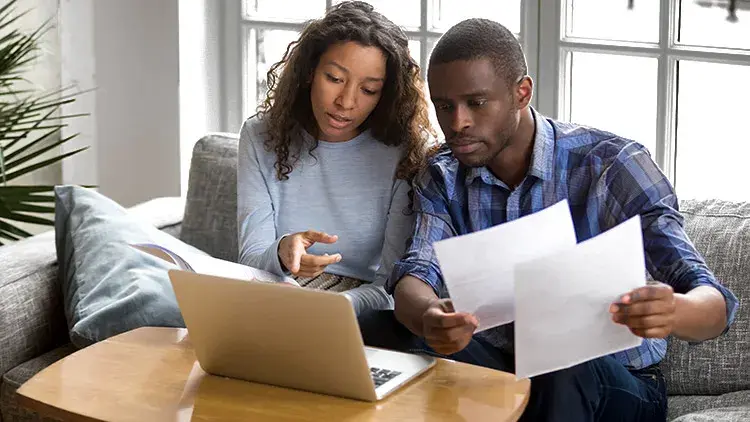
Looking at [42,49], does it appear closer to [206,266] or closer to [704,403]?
[206,266]

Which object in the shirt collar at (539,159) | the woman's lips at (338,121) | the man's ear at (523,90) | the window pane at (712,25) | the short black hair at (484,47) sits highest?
the window pane at (712,25)

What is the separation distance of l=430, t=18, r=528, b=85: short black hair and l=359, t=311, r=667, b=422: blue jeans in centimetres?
49

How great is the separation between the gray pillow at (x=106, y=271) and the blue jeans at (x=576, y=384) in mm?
462

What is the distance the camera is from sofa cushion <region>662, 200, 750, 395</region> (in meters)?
2.24

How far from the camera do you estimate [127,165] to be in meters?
3.54

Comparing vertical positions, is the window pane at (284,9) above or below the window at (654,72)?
above

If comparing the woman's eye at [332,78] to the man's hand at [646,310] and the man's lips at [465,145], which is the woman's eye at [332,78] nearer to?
the man's lips at [465,145]

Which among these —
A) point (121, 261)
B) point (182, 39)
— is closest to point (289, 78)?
point (121, 261)

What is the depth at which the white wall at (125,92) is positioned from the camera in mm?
3383

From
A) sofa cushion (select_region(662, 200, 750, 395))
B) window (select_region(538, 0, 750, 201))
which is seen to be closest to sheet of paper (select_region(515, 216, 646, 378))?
sofa cushion (select_region(662, 200, 750, 395))

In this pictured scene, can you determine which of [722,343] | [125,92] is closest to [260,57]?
[125,92]

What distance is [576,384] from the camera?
1.79 metres

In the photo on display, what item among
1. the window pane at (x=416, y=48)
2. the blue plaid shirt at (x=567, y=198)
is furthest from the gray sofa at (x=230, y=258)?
the window pane at (x=416, y=48)

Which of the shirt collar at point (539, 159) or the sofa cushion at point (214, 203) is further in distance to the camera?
A: the sofa cushion at point (214, 203)
